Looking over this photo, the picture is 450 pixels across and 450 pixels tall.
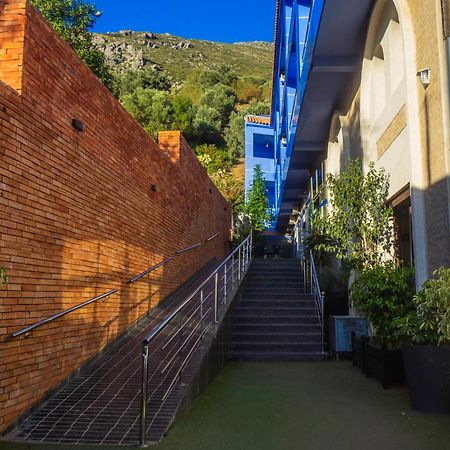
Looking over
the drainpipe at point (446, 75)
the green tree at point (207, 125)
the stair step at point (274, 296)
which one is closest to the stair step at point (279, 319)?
the stair step at point (274, 296)

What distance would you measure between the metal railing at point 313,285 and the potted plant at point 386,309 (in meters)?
2.37

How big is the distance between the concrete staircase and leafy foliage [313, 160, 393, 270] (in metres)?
1.83

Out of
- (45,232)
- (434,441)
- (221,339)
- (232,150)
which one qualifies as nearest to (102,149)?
(45,232)

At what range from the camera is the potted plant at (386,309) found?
649 centimetres

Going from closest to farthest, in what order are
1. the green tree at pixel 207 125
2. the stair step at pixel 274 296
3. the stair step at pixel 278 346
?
1. the stair step at pixel 278 346
2. the stair step at pixel 274 296
3. the green tree at pixel 207 125

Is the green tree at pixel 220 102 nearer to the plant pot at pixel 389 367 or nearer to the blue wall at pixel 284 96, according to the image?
the blue wall at pixel 284 96

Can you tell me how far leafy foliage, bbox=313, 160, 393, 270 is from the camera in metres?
8.34

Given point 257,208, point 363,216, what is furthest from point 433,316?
point 257,208

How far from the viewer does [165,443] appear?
13.9ft

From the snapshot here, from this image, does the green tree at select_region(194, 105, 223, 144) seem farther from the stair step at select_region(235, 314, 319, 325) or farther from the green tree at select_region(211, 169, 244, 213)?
the stair step at select_region(235, 314, 319, 325)

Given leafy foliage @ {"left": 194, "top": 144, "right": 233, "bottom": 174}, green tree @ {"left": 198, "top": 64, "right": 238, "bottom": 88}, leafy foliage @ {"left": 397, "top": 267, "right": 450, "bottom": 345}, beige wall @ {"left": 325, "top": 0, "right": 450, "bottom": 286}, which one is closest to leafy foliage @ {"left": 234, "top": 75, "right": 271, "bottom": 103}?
green tree @ {"left": 198, "top": 64, "right": 238, "bottom": 88}

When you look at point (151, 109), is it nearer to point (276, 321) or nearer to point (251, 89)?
point (251, 89)

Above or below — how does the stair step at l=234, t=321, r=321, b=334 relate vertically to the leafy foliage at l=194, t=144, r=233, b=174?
below

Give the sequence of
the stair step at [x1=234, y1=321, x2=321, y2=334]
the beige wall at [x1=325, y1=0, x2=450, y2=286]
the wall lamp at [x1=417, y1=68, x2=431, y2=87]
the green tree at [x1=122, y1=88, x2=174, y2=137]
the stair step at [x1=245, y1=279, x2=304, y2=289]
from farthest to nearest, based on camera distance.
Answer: the green tree at [x1=122, y1=88, x2=174, y2=137], the stair step at [x1=245, y1=279, x2=304, y2=289], the stair step at [x1=234, y1=321, x2=321, y2=334], the wall lamp at [x1=417, y1=68, x2=431, y2=87], the beige wall at [x1=325, y1=0, x2=450, y2=286]
